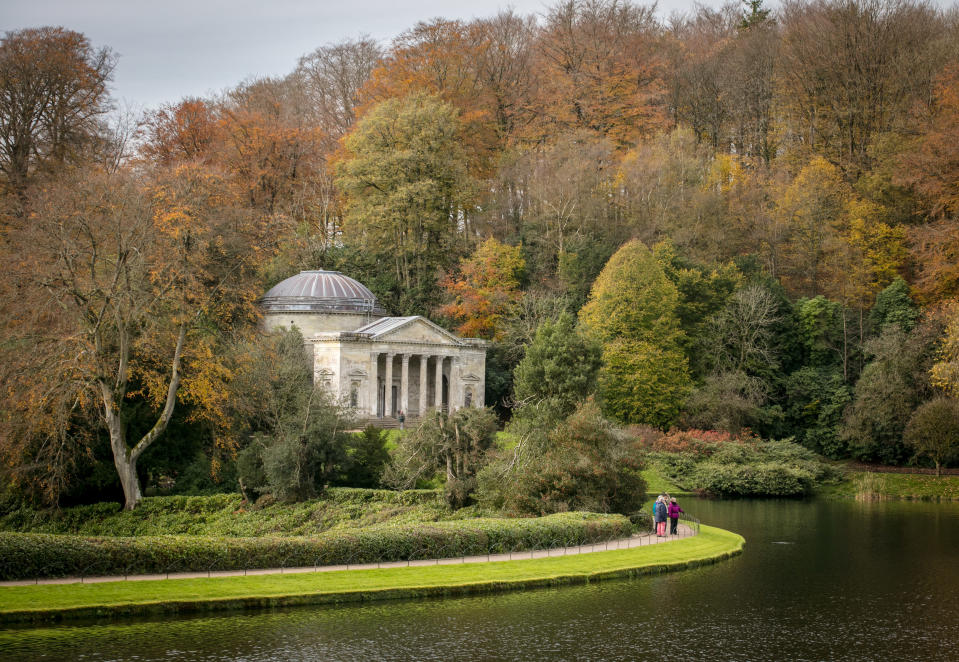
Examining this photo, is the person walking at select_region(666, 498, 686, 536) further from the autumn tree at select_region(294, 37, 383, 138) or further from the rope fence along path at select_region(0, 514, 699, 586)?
the autumn tree at select_region(294, 37, 383, 138)

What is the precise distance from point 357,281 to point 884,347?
32.5 m

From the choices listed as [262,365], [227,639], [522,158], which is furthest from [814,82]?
[227,639]

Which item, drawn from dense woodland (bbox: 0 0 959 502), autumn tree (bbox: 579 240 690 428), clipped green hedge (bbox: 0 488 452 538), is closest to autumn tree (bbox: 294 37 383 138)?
dense woodland (bbox: 0 0 959 502)

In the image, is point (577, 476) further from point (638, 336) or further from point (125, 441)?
point (638, 336)

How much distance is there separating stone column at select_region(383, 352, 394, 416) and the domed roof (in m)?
4.66

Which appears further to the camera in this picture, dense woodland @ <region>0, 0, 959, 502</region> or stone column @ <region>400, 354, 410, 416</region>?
stone column @ <region>400, 354, 410, 416</region>

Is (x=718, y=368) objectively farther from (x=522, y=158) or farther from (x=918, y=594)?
(x=918, y=594)

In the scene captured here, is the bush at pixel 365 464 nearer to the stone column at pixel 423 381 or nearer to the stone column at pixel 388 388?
the stone column at pixel 388 388

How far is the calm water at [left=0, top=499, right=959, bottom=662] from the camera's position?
16797 millimetres

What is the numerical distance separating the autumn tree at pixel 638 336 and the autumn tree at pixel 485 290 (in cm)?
734

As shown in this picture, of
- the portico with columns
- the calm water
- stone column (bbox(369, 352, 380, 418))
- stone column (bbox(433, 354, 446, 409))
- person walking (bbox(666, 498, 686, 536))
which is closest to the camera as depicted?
the calm water

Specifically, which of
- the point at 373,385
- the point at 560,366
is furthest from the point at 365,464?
the point at 373,385

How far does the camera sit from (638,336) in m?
55.0

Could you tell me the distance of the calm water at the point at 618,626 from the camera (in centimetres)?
1680
